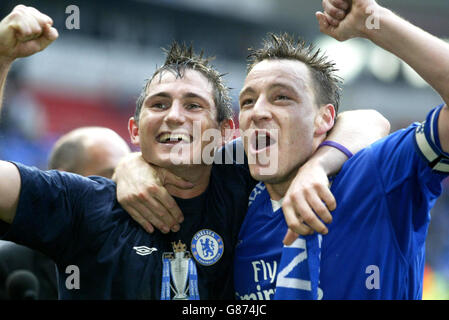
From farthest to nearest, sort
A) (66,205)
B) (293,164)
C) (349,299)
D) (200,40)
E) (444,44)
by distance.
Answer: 1. (200,40)
2. (293,164)
3. (66,205)
4. (349,299)
5. (444,44)

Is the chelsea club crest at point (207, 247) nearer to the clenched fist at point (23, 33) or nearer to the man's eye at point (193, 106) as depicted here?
the man's eye at point (193, 106)

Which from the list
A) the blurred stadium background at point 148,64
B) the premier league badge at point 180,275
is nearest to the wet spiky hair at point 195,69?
the premier league badge at point 180,275

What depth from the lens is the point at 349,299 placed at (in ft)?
6.64

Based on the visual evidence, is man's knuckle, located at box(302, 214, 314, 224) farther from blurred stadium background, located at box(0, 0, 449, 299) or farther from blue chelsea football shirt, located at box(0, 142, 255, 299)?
blurred stadium background, located at box(0, 0, 449, 299)

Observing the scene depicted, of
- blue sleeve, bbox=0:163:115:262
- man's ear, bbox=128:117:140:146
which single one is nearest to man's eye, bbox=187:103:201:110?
man's ear, bbox=128:117:140:146

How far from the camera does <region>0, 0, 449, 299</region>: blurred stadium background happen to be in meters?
12.1

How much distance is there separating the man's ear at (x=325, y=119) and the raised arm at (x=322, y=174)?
0.03m

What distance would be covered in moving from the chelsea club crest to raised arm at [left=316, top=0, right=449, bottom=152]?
3.26 ft

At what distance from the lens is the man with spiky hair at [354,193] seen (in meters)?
1.84

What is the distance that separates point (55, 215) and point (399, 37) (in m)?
1.49

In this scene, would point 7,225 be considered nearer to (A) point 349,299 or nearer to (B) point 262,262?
(B) point 262,262

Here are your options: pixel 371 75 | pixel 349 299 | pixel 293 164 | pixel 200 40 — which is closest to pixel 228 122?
pixel 293 164

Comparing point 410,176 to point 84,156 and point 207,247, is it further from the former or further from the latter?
point 84,156
